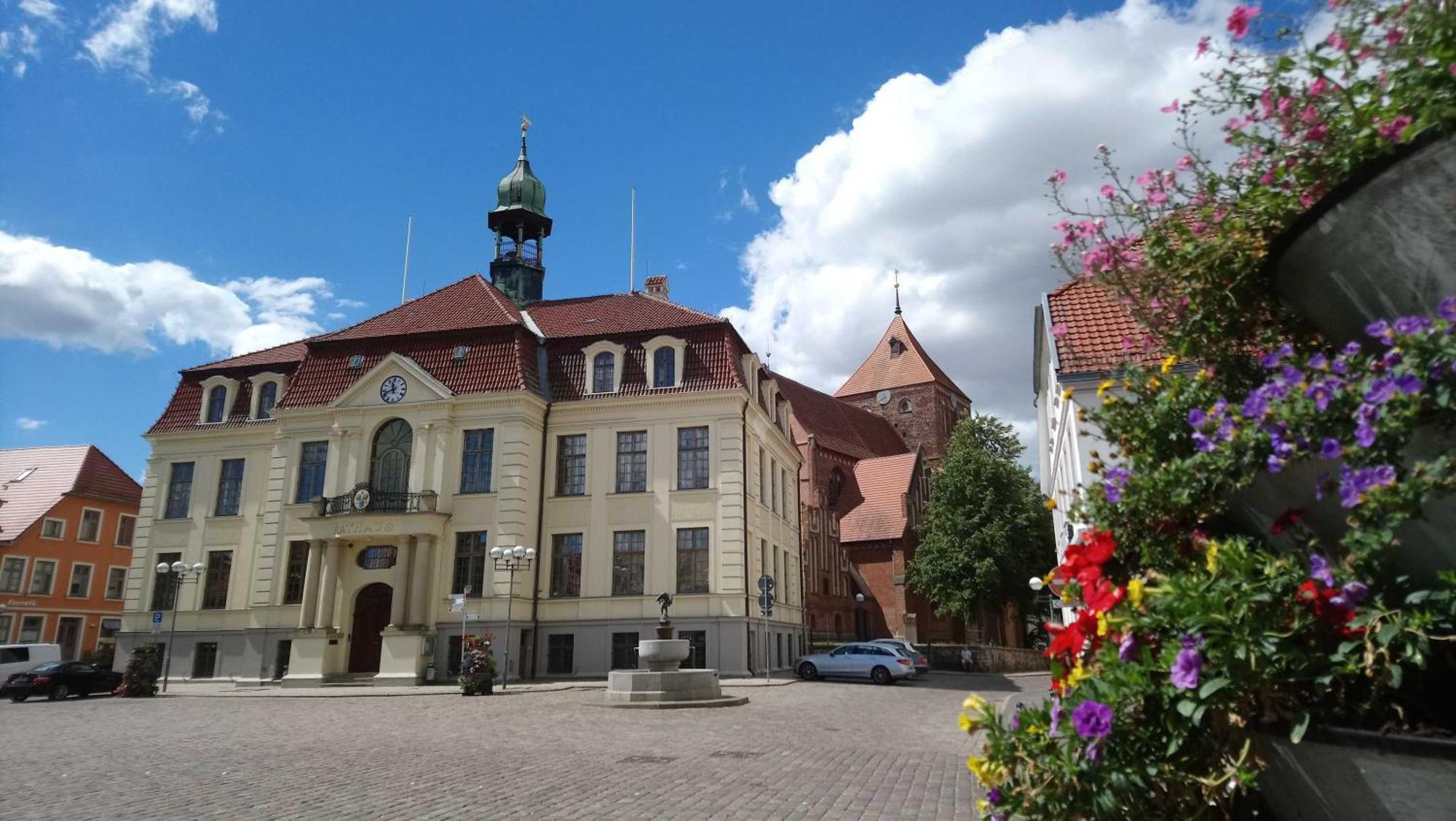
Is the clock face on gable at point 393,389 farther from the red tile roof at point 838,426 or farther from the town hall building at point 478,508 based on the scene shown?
the red tile roof at point 838,426

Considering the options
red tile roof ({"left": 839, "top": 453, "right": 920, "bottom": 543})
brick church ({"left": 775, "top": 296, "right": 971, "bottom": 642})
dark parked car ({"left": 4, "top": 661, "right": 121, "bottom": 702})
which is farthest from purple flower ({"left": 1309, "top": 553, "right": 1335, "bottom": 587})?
red tile roof ({"left": 839, "top": 453, "right": 920, "bottom": 543})

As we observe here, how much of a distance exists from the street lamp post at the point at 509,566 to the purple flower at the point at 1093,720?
76.8 ft

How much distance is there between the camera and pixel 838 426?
6272 centimetres

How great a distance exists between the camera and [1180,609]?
259 cm

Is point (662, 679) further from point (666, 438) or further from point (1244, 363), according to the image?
point (1244, 363)

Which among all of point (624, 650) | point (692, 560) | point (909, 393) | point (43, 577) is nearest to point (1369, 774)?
point (692, 560)

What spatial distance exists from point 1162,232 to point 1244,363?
605 mm

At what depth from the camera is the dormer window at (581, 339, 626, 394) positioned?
29.8 meters

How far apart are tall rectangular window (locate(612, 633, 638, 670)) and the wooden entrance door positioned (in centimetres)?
741

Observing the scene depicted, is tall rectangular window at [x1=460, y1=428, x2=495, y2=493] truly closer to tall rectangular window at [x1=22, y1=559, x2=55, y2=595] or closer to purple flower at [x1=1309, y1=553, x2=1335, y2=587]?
purple flower at [x1=1309, y1=553, x2=1335, y2=587]

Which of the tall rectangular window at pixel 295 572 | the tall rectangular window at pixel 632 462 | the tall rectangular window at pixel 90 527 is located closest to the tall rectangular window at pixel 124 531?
the tall rectangular window at pixel 90 527

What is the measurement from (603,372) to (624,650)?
358 inches

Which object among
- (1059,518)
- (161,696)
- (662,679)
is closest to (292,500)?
(161,696)

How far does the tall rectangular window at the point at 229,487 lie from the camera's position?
107 ft
